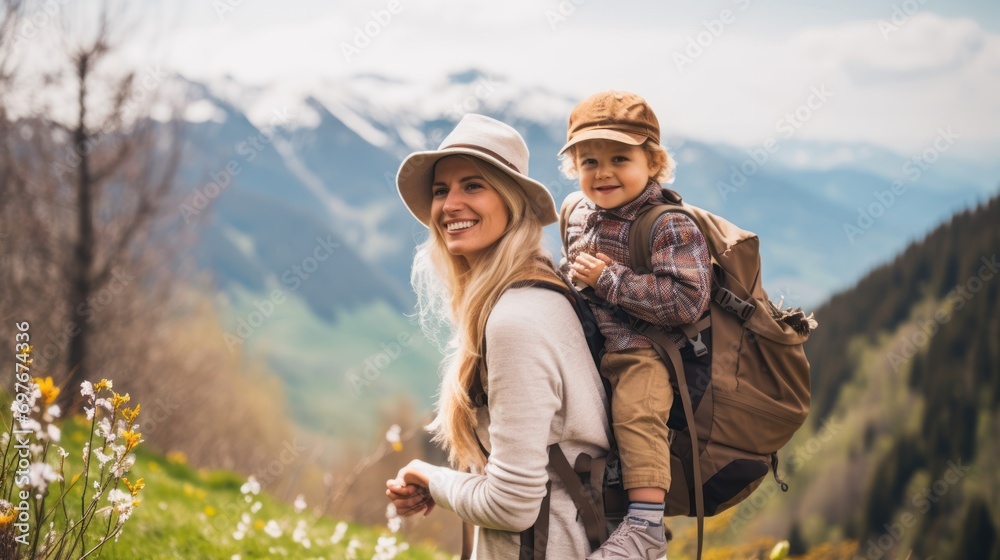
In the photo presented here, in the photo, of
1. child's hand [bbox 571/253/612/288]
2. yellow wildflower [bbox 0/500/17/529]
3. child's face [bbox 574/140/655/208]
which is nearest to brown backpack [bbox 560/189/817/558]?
child's hand [bbox 571/253/612/288]

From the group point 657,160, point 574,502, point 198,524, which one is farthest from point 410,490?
point 198,524

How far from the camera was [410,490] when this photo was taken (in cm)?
263

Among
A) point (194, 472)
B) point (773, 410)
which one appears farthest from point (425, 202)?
point (194, 472)

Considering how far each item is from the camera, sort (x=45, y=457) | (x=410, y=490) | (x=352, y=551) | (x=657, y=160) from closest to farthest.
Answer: (x=45, y=457), (x=410, y=490), (x=657, y=160), (x=352, y=551)

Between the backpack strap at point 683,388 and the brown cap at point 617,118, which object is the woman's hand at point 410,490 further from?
the brown cap at point 617,118

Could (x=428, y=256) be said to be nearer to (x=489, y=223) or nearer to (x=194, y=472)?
(x=489, y=223)

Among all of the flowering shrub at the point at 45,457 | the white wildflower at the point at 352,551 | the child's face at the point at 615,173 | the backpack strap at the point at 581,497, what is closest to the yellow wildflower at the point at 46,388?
the flowering shrub at the point at 45,457

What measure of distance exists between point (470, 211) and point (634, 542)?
1.09m

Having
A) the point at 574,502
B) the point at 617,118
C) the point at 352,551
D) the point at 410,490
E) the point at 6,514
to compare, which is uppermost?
the point at 617,118

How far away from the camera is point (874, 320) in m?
38.4

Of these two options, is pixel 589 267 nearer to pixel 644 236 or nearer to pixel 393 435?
pixel 644 236

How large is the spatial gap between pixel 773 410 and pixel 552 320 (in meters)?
0.74

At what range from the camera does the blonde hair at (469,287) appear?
239cm

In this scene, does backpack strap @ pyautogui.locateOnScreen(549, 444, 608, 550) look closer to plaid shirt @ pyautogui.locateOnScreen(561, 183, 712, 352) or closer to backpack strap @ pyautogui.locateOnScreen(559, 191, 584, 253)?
plaid shirt @ pyautogui.locateOnScreen(561, 183, 712, 352)
